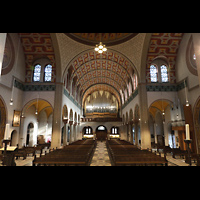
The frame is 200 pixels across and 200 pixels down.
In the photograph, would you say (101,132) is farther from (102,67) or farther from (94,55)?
(94,55)

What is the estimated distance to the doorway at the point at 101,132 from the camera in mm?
29259

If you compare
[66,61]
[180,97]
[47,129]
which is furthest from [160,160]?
[47,129]

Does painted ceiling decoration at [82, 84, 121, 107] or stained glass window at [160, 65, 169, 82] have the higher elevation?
painted ceiling decoration at [82, 84, 121, 107]

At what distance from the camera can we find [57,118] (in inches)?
516

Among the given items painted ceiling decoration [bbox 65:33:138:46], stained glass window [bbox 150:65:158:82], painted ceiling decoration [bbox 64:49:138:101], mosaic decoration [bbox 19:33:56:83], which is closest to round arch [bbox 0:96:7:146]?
mosaic decoration [bbox 19:33:56:83]

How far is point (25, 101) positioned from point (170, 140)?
15704 millimetres

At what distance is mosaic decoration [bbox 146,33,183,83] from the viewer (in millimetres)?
12492

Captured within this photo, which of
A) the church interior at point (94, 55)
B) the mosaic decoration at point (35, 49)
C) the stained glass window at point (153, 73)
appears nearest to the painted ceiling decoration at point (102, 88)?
the church interior at point (94, 55)

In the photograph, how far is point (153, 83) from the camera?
13.9 meters

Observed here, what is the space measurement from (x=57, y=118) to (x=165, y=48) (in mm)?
12093

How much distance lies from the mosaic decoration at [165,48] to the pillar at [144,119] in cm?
134

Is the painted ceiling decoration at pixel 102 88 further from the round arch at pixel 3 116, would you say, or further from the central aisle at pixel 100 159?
the round arch at pixel 3 116

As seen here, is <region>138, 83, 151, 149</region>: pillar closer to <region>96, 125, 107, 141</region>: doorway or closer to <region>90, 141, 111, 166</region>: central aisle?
<region>90, 141, 111, 166</region>: central aisle

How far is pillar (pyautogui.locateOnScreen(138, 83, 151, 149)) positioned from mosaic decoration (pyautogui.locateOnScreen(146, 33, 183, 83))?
1339 mm
